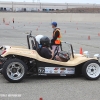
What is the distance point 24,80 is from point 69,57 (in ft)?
4.58

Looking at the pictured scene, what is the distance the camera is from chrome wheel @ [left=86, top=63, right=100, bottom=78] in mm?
7782

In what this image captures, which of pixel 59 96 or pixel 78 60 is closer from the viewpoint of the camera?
pixel 59 96

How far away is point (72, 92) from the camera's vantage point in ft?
21.7

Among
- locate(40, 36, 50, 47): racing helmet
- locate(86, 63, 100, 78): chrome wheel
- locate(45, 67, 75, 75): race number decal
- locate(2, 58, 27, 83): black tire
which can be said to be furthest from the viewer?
locate(40, 36, 50, 47): racing helmet

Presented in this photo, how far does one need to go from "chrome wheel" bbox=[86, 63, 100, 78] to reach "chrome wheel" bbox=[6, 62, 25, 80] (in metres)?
1.74

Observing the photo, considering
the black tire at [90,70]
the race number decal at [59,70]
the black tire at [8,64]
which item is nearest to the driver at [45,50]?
the race number decal at [59,70]

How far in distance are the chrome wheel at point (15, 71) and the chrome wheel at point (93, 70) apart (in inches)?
68.3

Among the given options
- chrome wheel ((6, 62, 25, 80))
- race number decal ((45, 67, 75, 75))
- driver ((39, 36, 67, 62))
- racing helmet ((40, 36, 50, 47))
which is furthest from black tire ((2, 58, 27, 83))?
racing helmet ((40, 36, 50, 47))

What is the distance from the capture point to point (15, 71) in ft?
23.9

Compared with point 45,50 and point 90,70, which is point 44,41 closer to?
point 45,50

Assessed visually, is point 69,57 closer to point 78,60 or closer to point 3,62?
point 78,60

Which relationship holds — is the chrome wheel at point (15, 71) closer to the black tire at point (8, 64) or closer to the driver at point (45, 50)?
the black tire at point (8, 64)

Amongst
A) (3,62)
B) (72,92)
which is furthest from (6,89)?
(72,92)

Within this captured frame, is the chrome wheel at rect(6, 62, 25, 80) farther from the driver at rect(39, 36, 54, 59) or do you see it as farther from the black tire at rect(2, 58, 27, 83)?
the driver at rect(39, 36, 54, 59)
